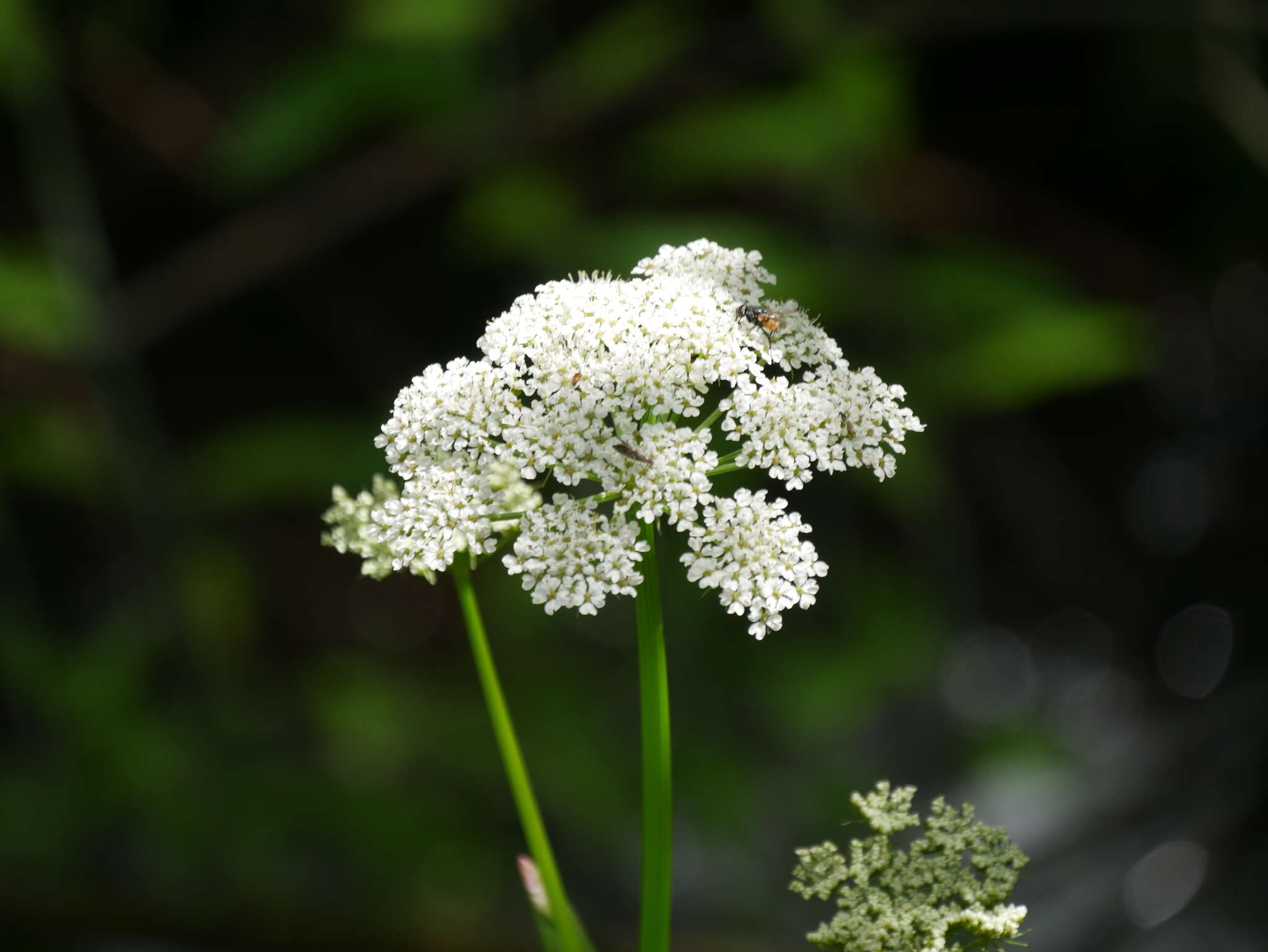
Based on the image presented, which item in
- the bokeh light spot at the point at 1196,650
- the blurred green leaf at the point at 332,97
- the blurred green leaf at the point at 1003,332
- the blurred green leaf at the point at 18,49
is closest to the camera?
the blurred green leaf at the point at 1003,332

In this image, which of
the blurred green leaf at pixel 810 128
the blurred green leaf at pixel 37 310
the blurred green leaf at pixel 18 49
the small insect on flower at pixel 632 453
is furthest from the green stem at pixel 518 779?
the blurred green leaf at pixel 18 49

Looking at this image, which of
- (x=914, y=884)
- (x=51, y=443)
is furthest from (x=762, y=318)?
(x=51, y=443)

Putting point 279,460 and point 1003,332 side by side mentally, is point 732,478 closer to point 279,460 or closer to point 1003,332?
point 1003,332

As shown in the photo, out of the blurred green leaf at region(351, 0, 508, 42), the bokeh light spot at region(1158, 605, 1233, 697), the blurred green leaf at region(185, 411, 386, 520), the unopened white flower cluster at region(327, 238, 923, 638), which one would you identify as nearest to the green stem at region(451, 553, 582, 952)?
the unopened white flower cluster at region(327, 238, 923, 638)

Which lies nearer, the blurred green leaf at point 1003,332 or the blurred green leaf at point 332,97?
the blurred green leaf at point 1003,332

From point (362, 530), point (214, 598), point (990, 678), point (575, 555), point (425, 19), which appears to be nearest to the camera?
point (575, 555)

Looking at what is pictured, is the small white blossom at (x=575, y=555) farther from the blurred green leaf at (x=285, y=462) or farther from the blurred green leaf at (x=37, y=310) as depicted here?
the blurred green leaf at (x=37, y=310)
